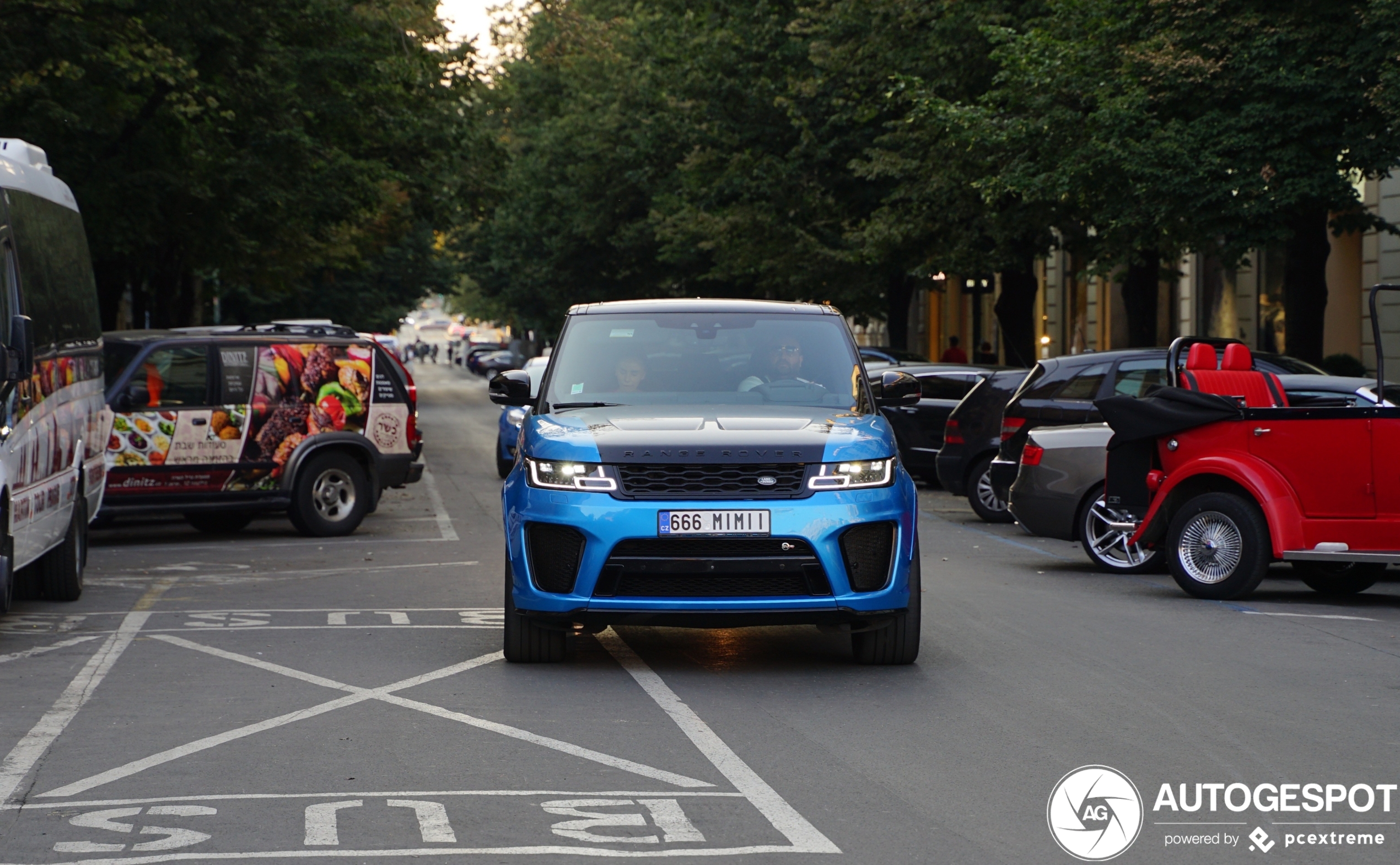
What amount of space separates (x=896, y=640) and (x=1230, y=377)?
4411 millimetres

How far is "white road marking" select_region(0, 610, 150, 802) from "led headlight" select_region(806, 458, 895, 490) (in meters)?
3.42

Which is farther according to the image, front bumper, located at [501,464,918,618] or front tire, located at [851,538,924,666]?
front tire, located at [851,538,924,666]

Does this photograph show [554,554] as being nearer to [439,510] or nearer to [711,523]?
[711,523]

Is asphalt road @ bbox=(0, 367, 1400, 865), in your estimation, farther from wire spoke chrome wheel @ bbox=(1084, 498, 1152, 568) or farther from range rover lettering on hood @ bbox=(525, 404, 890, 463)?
range rover lettering on hood @ bbox=(525, 404, 890, 463)

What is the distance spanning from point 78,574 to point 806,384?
552cm

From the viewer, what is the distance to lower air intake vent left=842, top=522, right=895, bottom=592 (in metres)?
8.60

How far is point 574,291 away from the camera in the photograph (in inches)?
2322

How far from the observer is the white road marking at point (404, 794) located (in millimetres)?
6391

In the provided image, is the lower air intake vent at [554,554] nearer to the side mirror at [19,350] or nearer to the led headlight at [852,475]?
the led headlight at [852,475]

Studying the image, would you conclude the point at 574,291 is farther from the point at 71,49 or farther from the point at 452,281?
the point at 71,49

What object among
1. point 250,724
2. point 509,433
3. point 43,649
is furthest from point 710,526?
point 509,433

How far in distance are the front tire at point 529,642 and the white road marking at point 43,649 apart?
2.60 metres

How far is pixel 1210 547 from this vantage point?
40.1 ft

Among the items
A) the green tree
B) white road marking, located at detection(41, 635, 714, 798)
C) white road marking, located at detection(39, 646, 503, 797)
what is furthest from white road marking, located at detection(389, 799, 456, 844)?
the green tree
